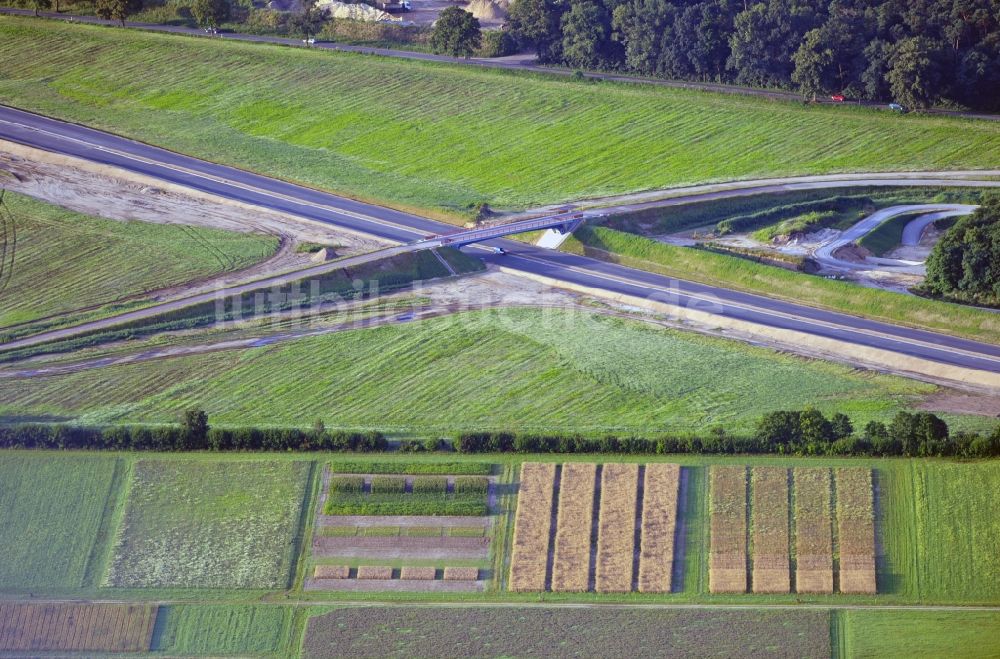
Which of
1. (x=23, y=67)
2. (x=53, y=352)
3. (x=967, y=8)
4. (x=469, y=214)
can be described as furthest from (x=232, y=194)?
(x=967, y=8)

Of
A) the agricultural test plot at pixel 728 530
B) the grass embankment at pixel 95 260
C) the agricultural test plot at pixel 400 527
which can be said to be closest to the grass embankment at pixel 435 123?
the grass embankment at pixel 95 260

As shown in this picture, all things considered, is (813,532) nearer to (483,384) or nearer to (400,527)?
(400,527)

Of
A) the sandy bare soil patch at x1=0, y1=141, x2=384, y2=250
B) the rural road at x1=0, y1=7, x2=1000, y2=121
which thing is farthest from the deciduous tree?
the sandy bare soil patch at x1=0, y1=141, x2=384, y2=250

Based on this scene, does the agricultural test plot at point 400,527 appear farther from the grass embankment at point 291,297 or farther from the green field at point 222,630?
the grass embankment at point 291,297

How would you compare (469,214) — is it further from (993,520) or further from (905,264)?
(993,520)

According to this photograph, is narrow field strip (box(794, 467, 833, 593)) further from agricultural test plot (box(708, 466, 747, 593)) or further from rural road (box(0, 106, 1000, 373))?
rural road (box(0, 106, 1000, 373))

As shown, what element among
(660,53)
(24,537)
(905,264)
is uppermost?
(660,53)
